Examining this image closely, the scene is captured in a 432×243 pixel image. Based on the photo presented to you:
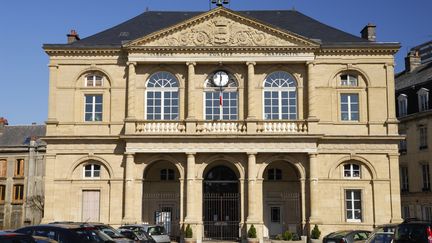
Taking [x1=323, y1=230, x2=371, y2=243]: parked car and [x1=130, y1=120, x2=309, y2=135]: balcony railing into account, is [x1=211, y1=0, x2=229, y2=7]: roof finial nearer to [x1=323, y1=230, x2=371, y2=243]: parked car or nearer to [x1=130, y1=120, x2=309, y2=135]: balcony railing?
[x1=130, y1=120, x2=309, y2=135]: balcony railing

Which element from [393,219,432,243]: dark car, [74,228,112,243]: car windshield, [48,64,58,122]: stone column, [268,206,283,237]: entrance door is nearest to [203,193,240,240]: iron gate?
[268,206,283,237]: entrance door

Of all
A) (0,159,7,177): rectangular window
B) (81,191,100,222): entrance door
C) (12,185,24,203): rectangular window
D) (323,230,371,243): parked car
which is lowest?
(323,230,371,243): parked car

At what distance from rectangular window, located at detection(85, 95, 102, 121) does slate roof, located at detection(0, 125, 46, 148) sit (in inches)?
721

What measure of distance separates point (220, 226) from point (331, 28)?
12.9 m

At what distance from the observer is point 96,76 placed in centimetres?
3178

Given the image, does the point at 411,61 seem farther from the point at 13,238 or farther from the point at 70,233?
the point at 13,238

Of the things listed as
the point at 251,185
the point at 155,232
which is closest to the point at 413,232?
the point at 155,232

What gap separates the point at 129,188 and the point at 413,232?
17.6m

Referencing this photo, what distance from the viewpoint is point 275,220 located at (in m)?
32.1

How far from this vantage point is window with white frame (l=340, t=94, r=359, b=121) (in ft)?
103

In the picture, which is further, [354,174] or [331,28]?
[331,28]

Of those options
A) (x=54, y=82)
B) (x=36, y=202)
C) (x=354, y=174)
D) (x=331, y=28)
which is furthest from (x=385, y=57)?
(x=36, y=202)

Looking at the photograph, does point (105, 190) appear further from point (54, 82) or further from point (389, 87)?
point (389, 87)

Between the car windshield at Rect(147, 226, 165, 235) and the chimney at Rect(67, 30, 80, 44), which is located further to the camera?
the chimney at Rect(67, 30, 80, 44)
